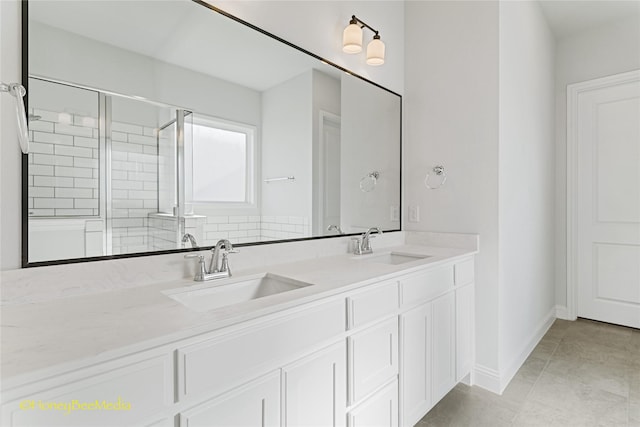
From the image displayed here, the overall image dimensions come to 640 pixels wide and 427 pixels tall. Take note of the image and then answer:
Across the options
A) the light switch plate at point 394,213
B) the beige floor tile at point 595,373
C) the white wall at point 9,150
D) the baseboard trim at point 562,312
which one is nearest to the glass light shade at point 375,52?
the light switch plate at point 394,213

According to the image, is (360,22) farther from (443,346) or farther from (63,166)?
(443,346)

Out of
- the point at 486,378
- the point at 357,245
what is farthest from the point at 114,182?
the point at 486,378

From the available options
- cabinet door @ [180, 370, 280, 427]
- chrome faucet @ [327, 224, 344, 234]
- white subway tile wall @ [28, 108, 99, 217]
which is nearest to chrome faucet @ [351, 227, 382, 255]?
chrome faucet @ [327, 224, 344, 234]

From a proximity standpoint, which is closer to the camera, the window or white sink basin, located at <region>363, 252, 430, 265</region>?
the window

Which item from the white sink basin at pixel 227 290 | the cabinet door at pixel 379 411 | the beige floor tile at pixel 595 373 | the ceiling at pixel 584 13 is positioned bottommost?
the beige floor tile at pixel 595 373

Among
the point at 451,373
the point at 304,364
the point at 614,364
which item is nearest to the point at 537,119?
the point at 614,364

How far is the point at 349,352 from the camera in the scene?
1269 millimetres

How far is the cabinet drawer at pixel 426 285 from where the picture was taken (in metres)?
1.58

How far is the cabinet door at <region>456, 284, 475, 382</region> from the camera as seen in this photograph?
78.3 inches

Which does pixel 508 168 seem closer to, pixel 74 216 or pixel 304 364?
pixel 304 364

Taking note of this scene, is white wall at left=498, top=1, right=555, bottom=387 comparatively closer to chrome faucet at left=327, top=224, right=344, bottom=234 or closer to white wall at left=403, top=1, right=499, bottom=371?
white wall at left=403, top=1, right=499, bottom=371

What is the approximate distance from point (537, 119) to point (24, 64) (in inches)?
129

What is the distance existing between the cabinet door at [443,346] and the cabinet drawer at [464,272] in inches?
4.6

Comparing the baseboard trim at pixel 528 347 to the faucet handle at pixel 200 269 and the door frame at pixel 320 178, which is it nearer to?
the door frame at pixel 320 178
